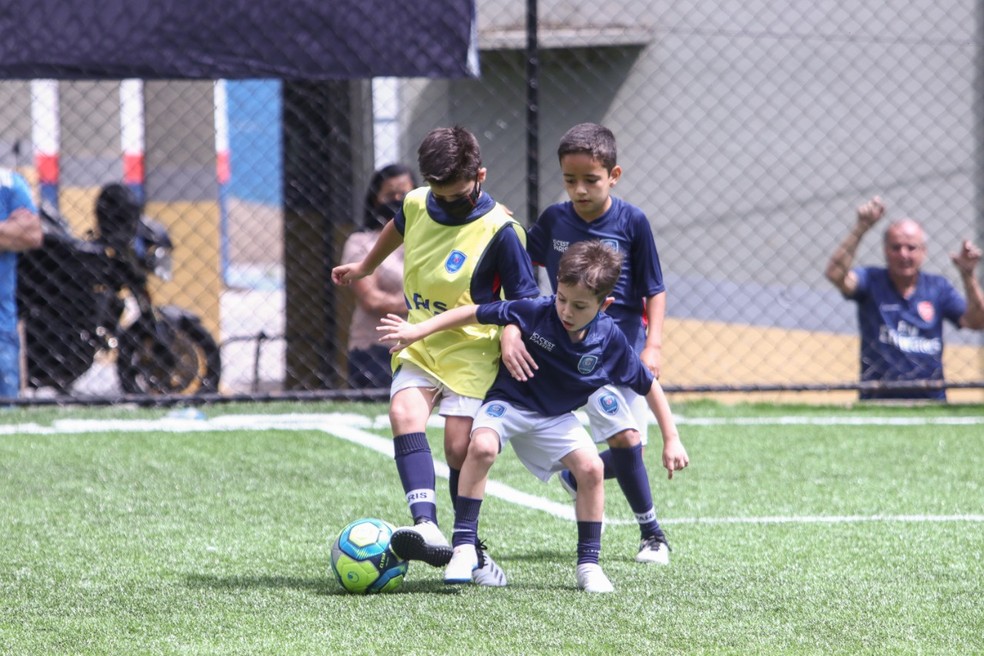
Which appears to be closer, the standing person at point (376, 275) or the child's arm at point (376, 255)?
the child's arm at point (376, 255)

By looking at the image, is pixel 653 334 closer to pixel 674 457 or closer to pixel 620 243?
pixel 620 243

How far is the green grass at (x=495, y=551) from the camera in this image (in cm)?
379

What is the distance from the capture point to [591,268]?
428 centimetres

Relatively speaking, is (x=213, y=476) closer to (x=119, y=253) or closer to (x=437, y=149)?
(x=437, y=149)

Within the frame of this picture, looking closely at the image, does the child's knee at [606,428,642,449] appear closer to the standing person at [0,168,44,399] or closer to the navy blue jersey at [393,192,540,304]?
the navy blue jersey at [393,192,540,304]

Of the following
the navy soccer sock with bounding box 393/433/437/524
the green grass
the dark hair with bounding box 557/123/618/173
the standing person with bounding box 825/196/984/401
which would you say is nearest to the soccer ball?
the green grass

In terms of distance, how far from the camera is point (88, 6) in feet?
25.8

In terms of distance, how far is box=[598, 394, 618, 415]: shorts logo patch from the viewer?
480 centimetres

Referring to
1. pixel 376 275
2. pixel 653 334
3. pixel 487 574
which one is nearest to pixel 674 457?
pixel 653 334

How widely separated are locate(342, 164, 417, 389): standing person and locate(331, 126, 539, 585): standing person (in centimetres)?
310

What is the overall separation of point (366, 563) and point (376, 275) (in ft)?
12.6

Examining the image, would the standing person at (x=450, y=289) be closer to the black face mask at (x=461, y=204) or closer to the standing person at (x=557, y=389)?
the black face mask at (x=461, y=204)

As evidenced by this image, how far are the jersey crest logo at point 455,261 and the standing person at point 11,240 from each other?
13.7 feet

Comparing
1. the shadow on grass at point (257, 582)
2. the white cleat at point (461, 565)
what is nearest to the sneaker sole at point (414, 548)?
the white cleat at point (461, 565)
